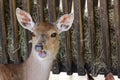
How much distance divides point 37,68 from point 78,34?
3.90 ft

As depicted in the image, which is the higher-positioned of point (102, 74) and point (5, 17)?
point (5, 17)

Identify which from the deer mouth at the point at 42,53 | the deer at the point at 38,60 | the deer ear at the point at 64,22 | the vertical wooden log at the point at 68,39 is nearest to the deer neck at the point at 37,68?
the deer at the point at 38,60

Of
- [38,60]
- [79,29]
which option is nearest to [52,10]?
[79,29]

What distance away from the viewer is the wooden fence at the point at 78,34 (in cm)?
607

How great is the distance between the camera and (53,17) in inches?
243

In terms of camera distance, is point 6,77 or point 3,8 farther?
point 3,8

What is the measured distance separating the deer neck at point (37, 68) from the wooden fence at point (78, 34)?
1.10m

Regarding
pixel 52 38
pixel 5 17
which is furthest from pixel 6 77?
pixel 5 17

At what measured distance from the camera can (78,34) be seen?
6152 mm

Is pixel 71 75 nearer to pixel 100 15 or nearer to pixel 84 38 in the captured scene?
pixel 84 38

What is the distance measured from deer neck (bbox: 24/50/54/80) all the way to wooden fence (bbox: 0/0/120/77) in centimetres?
110

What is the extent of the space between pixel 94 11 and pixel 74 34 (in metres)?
0.44

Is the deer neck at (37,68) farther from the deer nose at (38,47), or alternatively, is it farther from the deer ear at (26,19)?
the deer ear at (26,19)

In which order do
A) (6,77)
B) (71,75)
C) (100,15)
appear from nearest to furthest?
(6,77), (100,15), (71,75)
